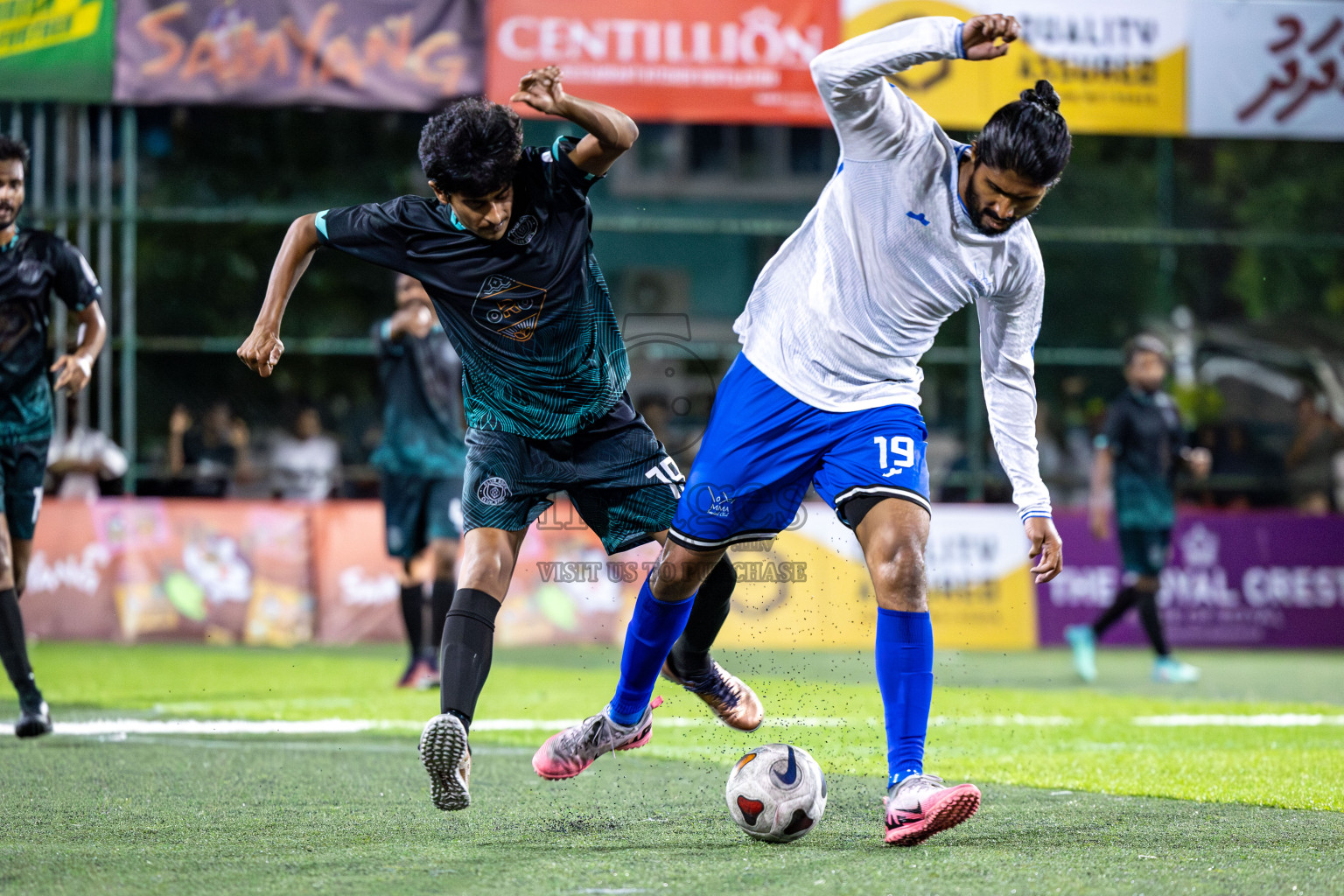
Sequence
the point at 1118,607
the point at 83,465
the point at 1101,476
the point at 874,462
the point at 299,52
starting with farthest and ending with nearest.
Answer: the point at 299,52, the point at 83,465, the point at 1101,476, the point at 1118,607, the point at 874,462

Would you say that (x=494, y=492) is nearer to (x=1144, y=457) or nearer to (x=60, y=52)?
(x=1144, y=457)

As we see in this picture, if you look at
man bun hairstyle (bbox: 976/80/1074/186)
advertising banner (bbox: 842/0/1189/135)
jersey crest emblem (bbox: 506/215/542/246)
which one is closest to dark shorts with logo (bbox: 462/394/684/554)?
jersey crest emblem (bbox: 506/215/542/246)

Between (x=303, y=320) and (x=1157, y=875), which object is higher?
(x=303, y=320)

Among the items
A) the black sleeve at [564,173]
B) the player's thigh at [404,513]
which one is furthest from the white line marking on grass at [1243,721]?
the black sleeve at [564,173]

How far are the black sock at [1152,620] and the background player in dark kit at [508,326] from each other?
6637 mm

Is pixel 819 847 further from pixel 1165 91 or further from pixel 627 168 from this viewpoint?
pixel 627 168

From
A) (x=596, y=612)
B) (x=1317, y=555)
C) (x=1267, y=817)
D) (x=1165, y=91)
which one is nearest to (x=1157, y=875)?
(x=1267, y=817)

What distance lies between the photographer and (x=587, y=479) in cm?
483

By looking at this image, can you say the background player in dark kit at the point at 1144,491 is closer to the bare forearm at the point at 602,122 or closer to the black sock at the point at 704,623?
the black sock at the point at 704,623

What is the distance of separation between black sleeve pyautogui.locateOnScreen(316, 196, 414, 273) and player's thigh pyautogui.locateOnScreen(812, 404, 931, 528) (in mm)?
1382

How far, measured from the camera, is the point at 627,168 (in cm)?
1742

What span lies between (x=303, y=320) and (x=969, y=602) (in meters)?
7.69

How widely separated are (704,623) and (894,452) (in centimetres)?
109

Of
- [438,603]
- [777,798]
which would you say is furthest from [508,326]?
[438,603]
